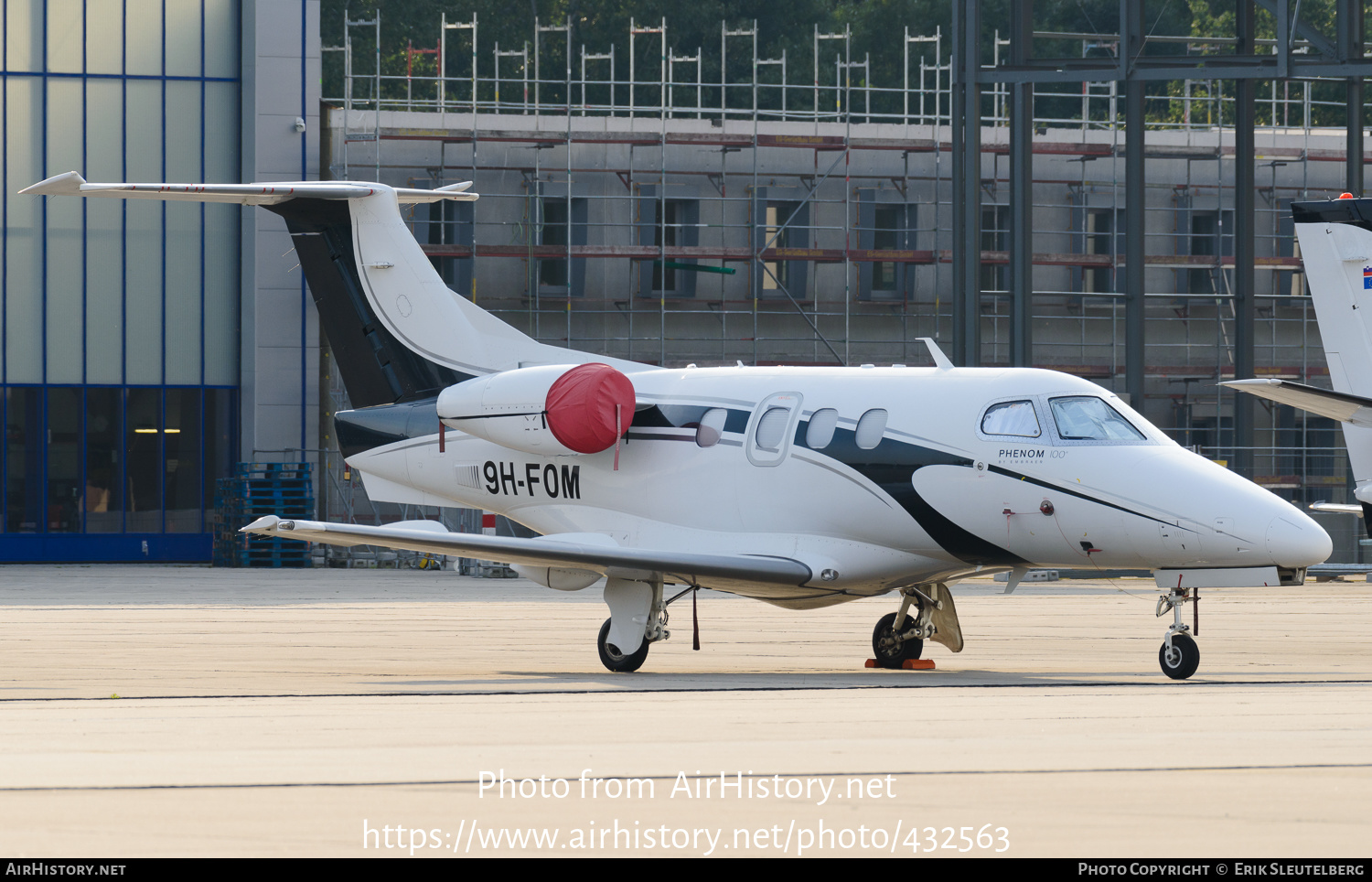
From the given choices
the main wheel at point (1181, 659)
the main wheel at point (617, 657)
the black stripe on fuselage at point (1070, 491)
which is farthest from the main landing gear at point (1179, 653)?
the main wheel at point (617, 657)

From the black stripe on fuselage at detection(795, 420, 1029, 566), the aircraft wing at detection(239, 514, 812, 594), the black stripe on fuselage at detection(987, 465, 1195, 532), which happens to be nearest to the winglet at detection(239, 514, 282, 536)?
the aircraft wing at detection(239, 514, 812, 594)

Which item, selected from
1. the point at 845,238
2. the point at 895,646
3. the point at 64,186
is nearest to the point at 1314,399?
the point at 895,646

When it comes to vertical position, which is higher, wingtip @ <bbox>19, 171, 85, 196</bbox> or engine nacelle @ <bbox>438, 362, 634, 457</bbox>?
wingtip @ <bbox>19, 171, 85, 196</bbox>

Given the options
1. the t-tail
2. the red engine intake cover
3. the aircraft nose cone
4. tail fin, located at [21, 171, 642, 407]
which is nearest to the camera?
the aircraft nose cone

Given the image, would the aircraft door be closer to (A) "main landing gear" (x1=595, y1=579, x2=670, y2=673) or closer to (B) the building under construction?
(A) "main landing gear" (x1=595, y1=579, x2=670, y2=673)

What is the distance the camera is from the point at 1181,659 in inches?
522

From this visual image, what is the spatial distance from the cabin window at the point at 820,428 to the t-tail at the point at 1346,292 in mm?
5024

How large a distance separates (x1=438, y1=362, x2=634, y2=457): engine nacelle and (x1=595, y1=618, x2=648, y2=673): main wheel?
5.92 ft

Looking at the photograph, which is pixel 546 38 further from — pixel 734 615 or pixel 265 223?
pixel 734 615

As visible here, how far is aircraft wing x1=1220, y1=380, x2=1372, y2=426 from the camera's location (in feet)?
48.8

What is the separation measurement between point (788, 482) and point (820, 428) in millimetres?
533

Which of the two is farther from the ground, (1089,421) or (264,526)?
(1089,421)

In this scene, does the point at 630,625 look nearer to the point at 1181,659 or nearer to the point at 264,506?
the point at 1181,659

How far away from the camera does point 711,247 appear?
39875mm
